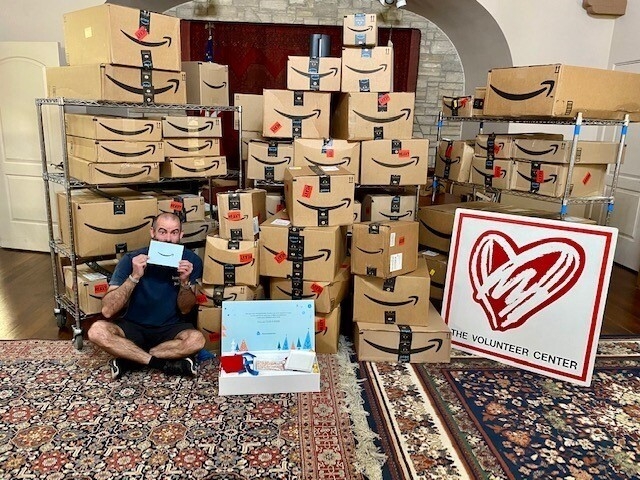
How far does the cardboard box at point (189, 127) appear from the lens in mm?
3119

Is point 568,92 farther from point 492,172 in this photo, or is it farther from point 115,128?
point 115,128

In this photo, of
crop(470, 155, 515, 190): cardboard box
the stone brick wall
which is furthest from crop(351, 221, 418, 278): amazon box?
the stone brick wall

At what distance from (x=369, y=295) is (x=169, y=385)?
1.16m

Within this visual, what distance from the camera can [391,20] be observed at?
5.47 m

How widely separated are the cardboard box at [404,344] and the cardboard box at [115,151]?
159 centimetres

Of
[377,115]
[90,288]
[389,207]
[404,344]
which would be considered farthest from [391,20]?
[90,288]

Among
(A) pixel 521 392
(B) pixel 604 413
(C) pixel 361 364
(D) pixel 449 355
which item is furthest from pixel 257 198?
(B) pixel 604 413

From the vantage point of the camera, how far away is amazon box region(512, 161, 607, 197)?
304 cm

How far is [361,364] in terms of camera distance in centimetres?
279

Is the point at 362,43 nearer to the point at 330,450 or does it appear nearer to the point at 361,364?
the point at 361,364

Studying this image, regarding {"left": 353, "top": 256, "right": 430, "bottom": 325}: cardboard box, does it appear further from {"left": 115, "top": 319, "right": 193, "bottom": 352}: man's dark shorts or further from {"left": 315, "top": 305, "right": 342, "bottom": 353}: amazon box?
{"left": 115, "top": 319, "right": 193, "bottom": 352}: man's dark shorts

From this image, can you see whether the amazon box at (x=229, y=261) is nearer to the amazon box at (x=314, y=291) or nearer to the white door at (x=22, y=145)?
the amazon box at (x=314, y=291)

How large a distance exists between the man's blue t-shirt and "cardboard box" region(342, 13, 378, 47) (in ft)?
5.35

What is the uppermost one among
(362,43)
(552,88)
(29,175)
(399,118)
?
(362,43)
